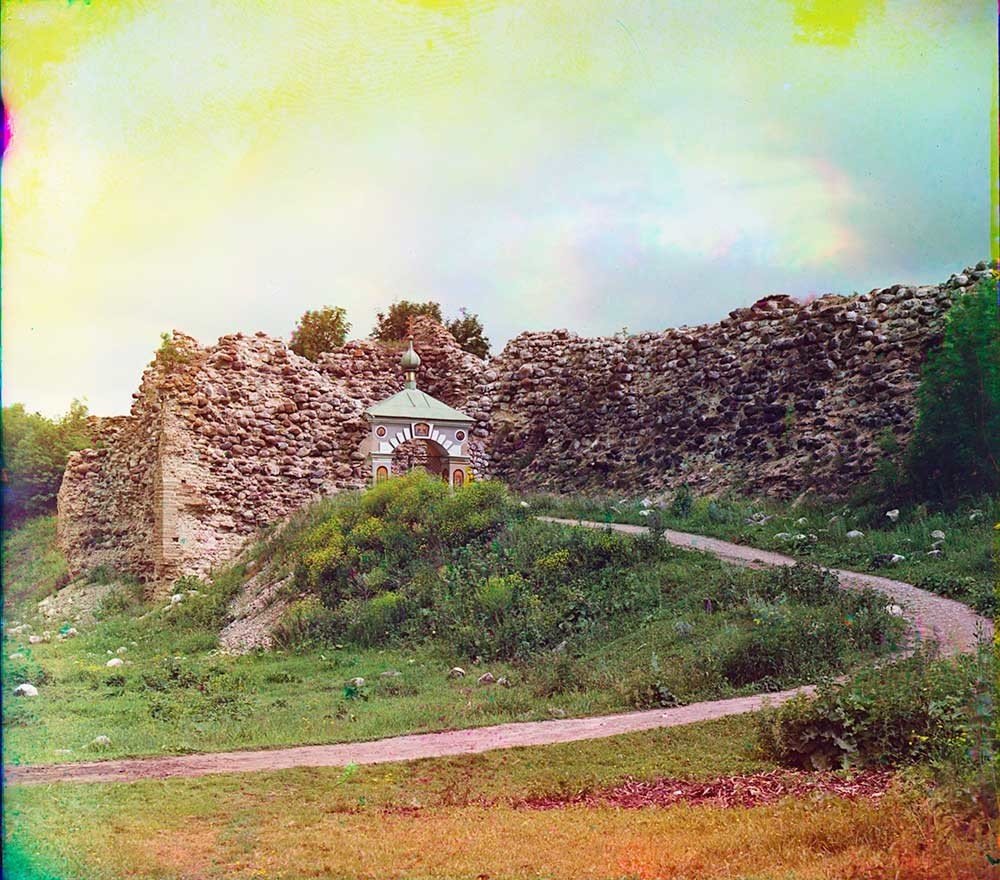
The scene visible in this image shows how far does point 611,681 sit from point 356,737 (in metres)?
2.53

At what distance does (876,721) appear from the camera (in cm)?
708

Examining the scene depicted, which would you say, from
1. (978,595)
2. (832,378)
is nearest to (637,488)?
(832,378)

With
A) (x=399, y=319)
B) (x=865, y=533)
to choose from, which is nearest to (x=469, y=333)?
(x=399, y=319)

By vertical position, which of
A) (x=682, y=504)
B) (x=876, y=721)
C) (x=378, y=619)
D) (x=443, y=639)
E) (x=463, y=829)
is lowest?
(x=463, y=829)

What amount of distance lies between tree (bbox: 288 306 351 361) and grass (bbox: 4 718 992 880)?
23325mm

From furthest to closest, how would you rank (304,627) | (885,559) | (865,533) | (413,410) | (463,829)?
(413,410), (865,533), (304,627), (885,559), (463,829)

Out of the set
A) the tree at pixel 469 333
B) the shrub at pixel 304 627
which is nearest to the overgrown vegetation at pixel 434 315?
the tree at pixel 469 333

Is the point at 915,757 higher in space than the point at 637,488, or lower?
lower

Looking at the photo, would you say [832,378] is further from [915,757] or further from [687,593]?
[915,757]

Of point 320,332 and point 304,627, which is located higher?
point 320,332

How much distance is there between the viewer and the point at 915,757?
6660 millimetres

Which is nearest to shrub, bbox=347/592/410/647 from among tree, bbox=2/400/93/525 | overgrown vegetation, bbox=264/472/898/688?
overgrown vegetation, bbox=264/472/898/688

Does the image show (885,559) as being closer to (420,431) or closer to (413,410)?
(420,431)

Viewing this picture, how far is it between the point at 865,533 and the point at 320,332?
64.1ft
